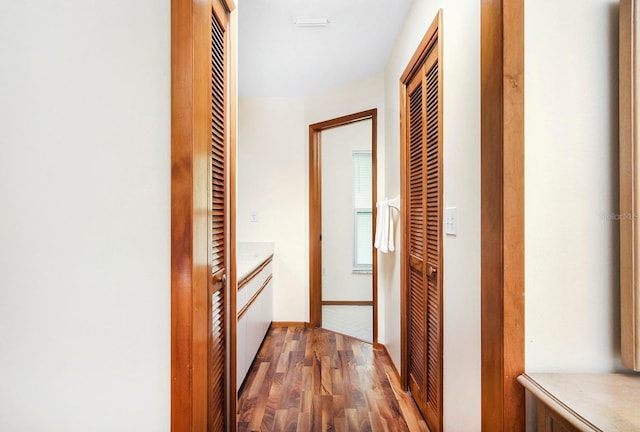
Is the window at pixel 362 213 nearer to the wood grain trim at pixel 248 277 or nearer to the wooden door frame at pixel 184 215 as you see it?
the wood grain trim at pixel 248 277

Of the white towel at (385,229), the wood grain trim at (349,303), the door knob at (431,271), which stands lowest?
the wood grain trim at (349,303)

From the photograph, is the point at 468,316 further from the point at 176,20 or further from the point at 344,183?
the point at 344,183

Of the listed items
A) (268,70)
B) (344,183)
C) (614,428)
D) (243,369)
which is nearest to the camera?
(614,428)

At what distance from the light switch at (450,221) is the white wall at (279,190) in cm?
223

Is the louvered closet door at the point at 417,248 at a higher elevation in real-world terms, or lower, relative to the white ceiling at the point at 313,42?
lower

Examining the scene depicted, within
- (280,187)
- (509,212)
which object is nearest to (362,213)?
(280,187)

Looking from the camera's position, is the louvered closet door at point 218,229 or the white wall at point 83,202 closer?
the white wall at point 83,202

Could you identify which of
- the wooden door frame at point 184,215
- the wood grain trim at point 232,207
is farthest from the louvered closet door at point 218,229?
the wooden door frame at point 184,215

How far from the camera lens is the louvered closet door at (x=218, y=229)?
1265 mm

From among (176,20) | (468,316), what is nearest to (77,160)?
(176,20)

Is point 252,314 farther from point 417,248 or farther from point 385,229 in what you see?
point 417,248

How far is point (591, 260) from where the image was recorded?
2.87ft

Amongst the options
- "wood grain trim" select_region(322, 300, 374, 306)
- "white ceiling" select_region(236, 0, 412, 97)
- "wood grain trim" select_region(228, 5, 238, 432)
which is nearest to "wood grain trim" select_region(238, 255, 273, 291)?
"wood grain trim" select_region(228, 5, 238, 432)

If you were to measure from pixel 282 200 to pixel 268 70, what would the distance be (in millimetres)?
1298
